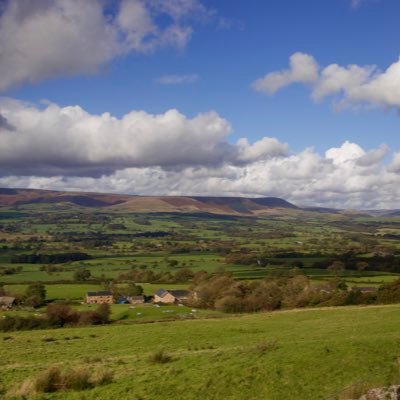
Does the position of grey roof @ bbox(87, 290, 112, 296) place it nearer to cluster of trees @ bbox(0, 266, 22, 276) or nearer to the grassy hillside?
cluster of trees @ bbox(0, 266, 22, 276)

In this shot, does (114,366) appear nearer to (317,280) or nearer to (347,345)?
(347,345)

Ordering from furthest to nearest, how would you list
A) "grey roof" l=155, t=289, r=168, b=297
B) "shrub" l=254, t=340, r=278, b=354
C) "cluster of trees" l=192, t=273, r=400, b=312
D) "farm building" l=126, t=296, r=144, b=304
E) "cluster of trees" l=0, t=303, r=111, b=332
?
1. "grey roof" l=155, t=289, r=168, b=297
2. "farm building" l=126, t=296, r=144, b=304
3. "cluster of trees" l=192, t=273, r=400, b=312
4. "cluster of trees" l=0, t=303, r=111, b=332
5. "shrub" l=254, t=340, r=278, b=354

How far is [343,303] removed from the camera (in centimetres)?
6319

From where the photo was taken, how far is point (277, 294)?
3196 inches

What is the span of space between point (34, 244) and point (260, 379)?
198 m

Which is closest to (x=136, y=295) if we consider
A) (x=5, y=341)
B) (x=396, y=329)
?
(x=5, y=341)

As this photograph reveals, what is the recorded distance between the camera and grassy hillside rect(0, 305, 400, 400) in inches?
668

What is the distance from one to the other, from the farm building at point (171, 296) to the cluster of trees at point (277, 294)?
9.14 ft

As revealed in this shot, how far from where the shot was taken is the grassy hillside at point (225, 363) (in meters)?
17.0

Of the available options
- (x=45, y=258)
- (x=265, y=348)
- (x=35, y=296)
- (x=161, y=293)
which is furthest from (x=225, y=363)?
(x=45, y=258)

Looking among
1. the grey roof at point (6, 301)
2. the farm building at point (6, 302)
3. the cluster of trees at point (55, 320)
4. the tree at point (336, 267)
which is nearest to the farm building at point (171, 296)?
the farm building at point (6, 302)

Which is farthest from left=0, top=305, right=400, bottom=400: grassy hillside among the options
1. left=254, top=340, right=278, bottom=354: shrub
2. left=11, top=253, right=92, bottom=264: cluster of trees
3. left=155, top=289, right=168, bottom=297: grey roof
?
left=11, top=253, right=92, bottom=264: cluster of trees

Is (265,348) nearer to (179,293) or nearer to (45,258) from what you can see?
(179,293)

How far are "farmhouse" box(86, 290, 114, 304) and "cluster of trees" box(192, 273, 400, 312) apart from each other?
18101 mm
